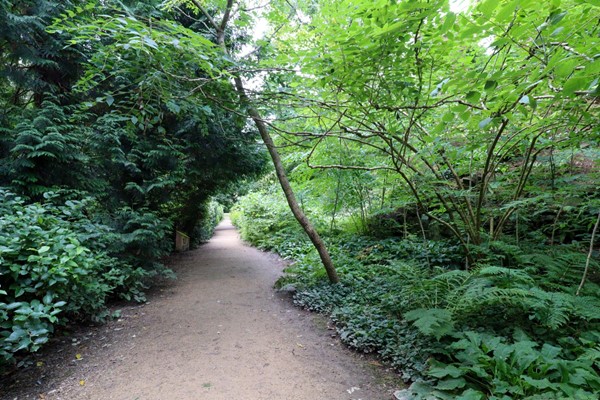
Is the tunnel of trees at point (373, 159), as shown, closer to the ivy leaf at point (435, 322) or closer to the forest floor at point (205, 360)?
the ivy leaf at point (435, 322)

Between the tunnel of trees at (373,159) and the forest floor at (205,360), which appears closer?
the tunnel of trees at (373,159)

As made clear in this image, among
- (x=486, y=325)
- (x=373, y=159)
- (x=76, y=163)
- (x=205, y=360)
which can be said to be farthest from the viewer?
→ (x=373, y=159)

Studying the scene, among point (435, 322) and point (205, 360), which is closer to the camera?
point (435, 322)

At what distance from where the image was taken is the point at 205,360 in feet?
9.97

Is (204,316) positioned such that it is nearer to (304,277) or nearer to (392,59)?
(304,277)

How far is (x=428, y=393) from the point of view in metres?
2.25

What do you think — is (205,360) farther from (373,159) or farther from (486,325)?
(373,159)

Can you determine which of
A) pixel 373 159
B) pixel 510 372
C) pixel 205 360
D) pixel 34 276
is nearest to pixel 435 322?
pixel 510 372

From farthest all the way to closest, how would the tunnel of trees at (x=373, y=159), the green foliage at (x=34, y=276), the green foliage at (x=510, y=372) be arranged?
1. the green foliage at (x=34, y=276)
2. the tunnel of trees at (x=373, y=159)
3. the green foliage at (x=510, y=372)

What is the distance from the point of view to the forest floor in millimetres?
2535

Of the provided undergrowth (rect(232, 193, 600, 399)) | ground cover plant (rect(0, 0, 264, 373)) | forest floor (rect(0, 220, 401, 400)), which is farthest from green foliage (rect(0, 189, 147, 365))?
undergrowth (rect(232, 193, 600, 399))

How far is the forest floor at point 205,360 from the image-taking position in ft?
8.32

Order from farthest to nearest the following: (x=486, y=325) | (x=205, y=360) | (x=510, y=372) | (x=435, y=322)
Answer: (x=205, y=360), (x=486, y=325), (x=435, y=322), (x=510, y=372)

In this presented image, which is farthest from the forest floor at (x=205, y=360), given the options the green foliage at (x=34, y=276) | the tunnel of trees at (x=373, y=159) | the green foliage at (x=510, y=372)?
the green foliage at (x=510, y=372)
